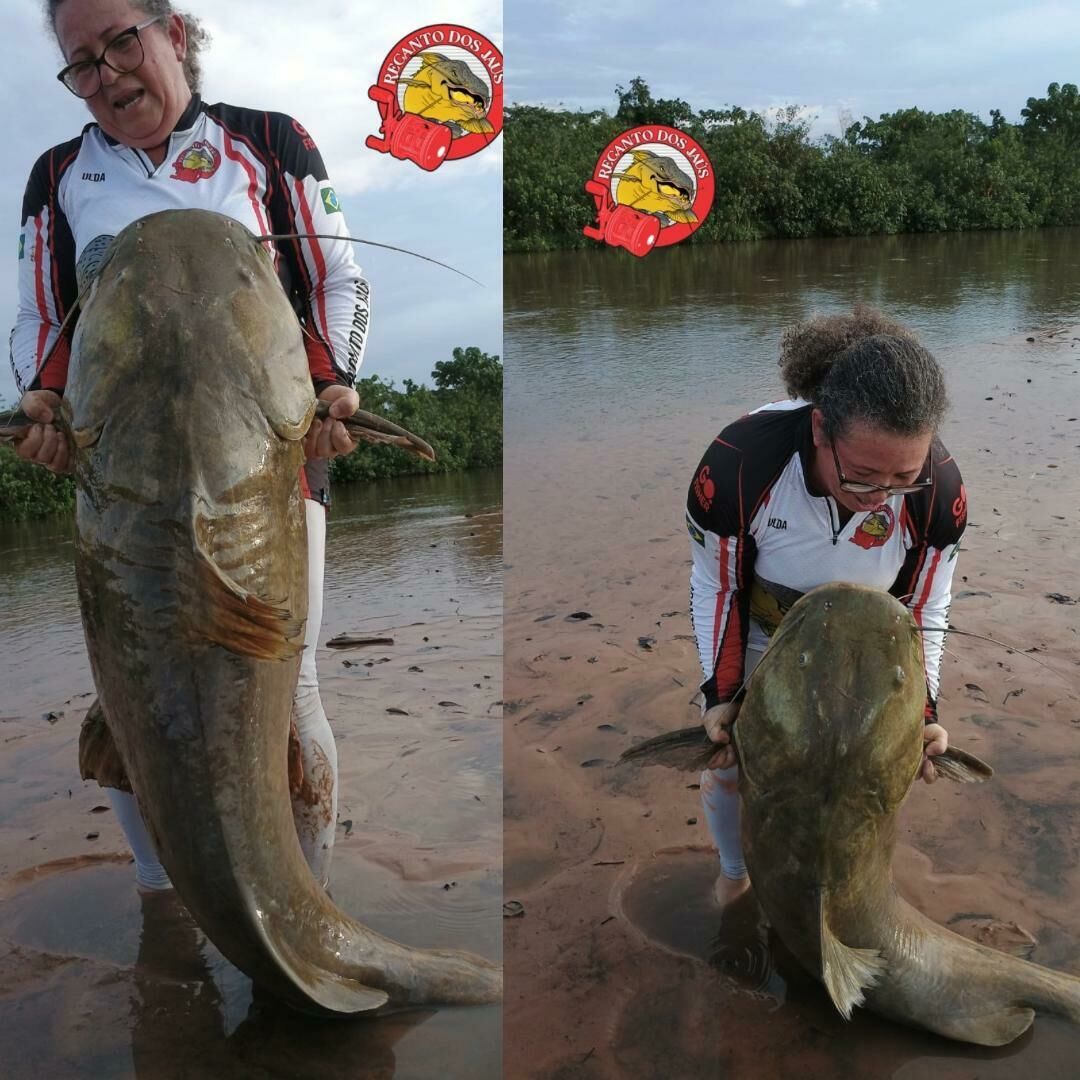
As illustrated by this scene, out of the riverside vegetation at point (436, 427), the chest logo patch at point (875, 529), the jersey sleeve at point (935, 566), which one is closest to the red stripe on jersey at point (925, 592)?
the jersey sleeve at point (935, 566)

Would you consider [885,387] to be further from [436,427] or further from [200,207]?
[436,427]

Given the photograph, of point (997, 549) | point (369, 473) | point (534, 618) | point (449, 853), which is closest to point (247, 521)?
point (449, 853)

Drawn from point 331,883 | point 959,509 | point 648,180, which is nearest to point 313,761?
point 331,883

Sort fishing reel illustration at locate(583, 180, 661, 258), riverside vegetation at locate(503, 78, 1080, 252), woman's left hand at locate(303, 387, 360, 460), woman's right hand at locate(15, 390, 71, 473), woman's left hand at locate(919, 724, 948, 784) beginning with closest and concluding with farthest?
woman's right hand at locate(15, 390, 71, 473) < woman's left hand at locate(303, 387, 360, 460) < woman's left hand at locate(919, 724, 948, 784) < fishing reel illustration at locate(583, 180, 661, 258) < riverside vegetation at locate(503, 78, 1080, 252)

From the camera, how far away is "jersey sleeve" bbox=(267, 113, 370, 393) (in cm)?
205

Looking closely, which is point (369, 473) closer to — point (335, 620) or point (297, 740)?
point (335, 620)

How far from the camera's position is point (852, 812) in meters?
2.12

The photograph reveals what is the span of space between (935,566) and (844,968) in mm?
946

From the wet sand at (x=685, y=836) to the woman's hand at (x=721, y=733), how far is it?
57cm

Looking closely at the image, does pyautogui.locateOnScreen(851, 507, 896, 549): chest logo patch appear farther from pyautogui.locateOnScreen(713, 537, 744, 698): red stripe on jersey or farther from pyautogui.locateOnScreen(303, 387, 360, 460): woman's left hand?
pyautogui.locateOnScreen(303, 387, 360, 460): woman's left hand

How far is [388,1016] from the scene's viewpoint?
2029 mm

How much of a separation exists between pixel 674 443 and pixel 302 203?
21.1ft

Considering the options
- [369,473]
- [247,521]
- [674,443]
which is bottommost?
[369,473]

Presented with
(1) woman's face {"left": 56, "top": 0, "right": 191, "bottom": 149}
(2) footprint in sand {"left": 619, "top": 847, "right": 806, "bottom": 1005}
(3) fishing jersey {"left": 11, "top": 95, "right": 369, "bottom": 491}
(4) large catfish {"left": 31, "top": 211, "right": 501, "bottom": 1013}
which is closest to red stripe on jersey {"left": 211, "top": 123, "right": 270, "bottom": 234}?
(3) fishing jersey {"left": 11, "top": 95, "right": 369, "bottom": 491}
